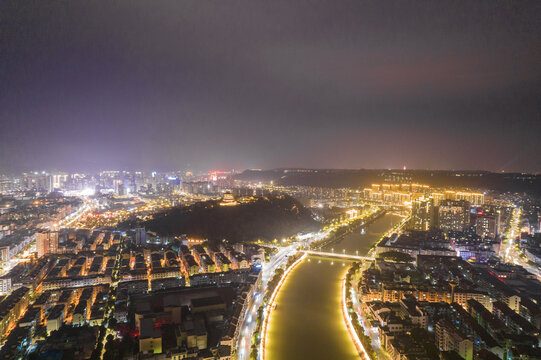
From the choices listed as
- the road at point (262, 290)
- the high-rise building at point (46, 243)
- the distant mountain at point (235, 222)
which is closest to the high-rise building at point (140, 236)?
the distant mountain at point (235, 222)

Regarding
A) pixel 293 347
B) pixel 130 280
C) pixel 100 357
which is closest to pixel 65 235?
pixel 130 280

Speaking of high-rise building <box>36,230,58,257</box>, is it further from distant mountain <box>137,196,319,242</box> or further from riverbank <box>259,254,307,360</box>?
riverbank <box>259,254,307,360</box>

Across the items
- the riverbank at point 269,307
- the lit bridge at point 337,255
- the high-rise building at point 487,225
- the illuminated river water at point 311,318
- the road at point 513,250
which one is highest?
the high-rise building at point 487,225

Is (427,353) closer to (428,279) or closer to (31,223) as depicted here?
(428,279)

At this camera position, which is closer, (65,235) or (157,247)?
(157,247)

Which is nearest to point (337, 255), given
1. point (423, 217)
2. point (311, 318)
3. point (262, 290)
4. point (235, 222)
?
point (262, 290)

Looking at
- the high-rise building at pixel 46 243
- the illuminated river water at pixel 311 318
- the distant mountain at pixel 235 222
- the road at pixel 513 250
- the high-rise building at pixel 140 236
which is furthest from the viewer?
the distant mountain at pixel 235 222

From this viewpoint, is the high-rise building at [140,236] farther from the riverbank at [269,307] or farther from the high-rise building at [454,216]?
the high-rise building at [454,216]

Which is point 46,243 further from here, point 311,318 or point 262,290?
point 311,318
